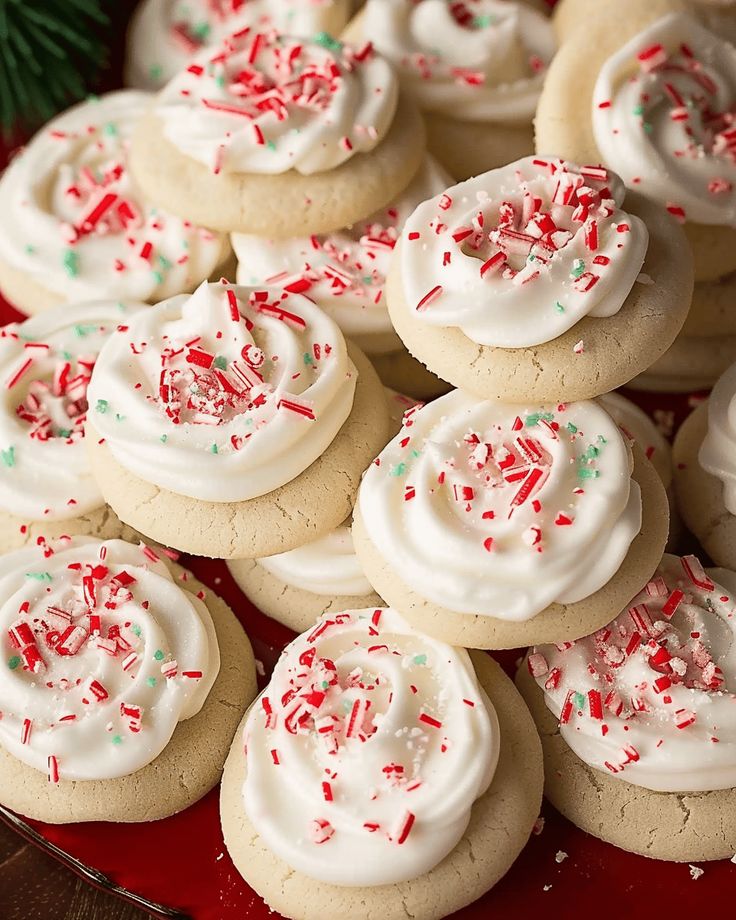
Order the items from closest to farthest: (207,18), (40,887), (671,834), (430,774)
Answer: (430,774)
(671,834)
(40,887)
(207,18)

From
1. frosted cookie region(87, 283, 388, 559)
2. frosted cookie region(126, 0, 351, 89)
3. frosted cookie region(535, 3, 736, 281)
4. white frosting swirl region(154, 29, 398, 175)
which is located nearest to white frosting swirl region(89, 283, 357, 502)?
frosted cookie region(87, 283, 388, 559)

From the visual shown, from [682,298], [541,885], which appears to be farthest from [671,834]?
[682,298]

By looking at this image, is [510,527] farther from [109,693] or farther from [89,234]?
[89,234]

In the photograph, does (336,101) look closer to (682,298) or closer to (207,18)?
(682,298)

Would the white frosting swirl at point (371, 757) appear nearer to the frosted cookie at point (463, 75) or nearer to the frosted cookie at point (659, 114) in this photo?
the frosted cookie at point (659, 114)

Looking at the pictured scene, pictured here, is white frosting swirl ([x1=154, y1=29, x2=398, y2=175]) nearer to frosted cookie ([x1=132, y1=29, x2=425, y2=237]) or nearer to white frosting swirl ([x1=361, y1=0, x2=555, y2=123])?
frosted cookie ([x1=132, y1=29, x2=425, y2=237])

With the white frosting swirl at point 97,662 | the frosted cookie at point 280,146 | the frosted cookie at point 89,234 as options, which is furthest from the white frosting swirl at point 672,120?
the white frosting swirl at point 97,662
